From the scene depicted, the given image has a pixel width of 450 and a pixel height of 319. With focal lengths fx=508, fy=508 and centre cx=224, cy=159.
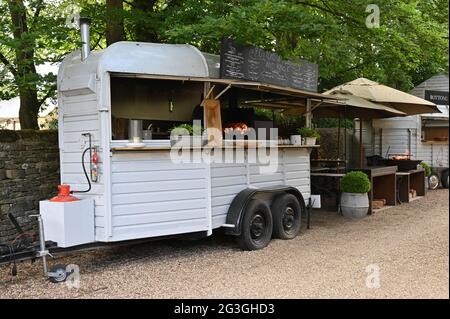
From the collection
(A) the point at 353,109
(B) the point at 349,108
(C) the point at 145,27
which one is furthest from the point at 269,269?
(A) the point at 353,109

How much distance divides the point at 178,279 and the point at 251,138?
255cm

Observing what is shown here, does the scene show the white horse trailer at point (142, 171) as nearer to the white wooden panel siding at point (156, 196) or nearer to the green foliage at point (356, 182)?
the white wooden panel siding at point (156, 196)

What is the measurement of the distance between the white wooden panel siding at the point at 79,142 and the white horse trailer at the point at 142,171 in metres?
0.01

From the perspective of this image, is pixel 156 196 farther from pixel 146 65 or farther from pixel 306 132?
pixel 306 132

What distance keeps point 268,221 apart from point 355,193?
10.6ft

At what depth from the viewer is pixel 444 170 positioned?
15.3 metres

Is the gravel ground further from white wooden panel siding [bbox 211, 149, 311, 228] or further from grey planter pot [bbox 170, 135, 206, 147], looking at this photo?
grey planter pot [bbox 170, 135, 206, 147]

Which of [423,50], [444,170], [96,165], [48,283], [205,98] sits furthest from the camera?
[444,170]

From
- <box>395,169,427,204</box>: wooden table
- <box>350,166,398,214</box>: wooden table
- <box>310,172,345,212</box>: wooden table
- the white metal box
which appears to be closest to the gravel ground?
the white metal box

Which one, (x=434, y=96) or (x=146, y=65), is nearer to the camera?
(x=146, y=65)

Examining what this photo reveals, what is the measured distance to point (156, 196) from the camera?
5992 millimetres

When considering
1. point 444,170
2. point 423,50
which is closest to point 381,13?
point 423,50
